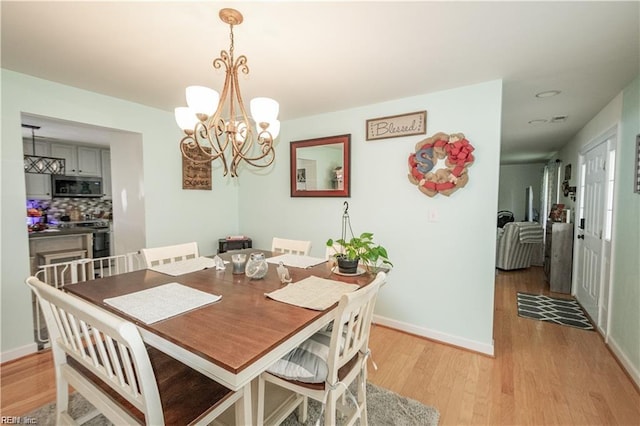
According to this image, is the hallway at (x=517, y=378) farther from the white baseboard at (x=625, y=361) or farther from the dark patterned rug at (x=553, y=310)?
the dark patterned rug at (x=553, y=310)

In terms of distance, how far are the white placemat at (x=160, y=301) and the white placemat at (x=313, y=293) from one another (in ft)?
1.00

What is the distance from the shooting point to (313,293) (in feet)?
4.44

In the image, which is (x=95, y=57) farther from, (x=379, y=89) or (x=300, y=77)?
(x=379, y=89)

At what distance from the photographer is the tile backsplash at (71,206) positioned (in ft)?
15.6

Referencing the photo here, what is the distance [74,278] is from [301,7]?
8.74ft

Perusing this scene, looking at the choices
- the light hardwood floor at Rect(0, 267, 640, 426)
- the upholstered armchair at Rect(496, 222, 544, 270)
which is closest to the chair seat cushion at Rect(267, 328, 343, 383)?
the light hardwood floor at Rect(0, 267, 640, 426)

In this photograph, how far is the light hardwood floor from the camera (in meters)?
1.67

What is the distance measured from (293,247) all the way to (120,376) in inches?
58.8

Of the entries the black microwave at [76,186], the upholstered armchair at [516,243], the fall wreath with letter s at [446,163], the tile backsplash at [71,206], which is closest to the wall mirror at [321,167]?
the fall wreath with letter s at [446,163]

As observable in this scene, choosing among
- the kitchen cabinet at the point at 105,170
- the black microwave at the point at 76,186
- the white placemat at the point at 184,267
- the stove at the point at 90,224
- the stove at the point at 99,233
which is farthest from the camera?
the kitchen cabinet at the point at 105,170

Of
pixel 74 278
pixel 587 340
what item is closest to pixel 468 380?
pixel 587 340

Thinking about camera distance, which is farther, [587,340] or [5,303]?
[587,340]

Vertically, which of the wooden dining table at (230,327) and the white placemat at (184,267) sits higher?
the white placemat at (184,267)

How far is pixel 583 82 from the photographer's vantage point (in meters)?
2.21
